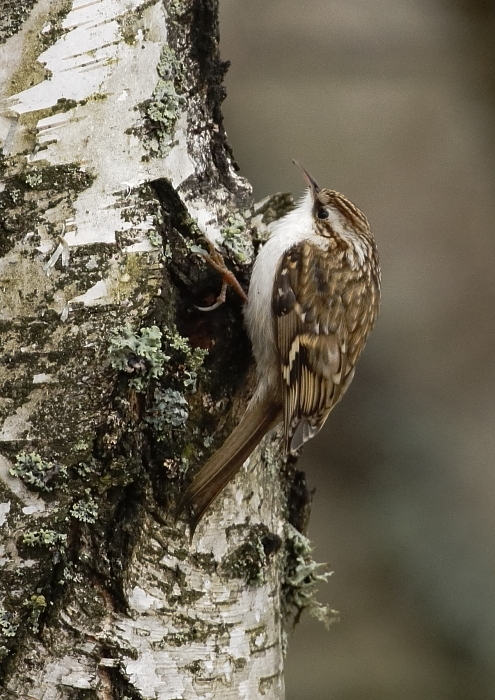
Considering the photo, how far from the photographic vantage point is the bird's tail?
2031 millimetres

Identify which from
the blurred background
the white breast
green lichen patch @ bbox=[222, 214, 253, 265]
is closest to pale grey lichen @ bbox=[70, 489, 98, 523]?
the white breast

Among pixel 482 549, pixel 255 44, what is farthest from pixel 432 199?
pixel 482 549

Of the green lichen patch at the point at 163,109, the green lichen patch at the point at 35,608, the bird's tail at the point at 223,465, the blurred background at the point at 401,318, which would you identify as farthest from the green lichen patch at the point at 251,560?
the blurred background at the point at 401,318

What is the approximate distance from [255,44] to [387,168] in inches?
34.9

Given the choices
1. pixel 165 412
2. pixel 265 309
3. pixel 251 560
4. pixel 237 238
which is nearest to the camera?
pixel 165 412

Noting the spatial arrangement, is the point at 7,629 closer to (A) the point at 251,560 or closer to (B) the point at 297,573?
(A) the point at 251,560

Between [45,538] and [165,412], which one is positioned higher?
[165,412]

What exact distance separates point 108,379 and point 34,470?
0.24 m

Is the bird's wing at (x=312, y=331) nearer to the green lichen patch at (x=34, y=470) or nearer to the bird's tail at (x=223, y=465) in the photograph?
the bird's tail at (x=223, y=465)

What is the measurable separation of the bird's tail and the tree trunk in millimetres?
45

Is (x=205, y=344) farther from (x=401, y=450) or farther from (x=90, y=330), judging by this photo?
(x=401, y=450)

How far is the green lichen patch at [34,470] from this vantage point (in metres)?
1.83

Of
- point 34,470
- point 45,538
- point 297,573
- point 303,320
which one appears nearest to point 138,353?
point 34,470

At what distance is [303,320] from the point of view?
2598 millimetres
